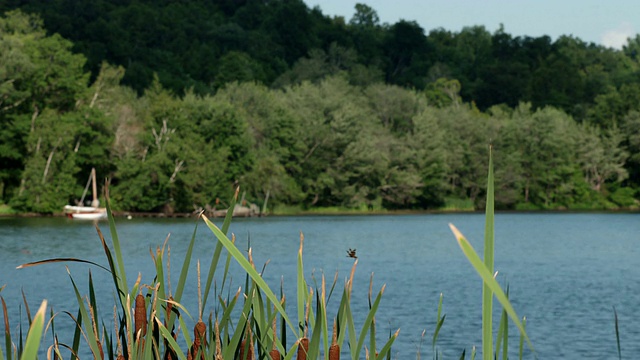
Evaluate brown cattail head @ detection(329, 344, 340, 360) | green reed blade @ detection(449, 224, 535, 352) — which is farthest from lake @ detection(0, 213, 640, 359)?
green reed blade @ detection(449, 224, 535, 352)

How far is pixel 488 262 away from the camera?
1.77 metres

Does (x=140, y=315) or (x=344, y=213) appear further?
(x=344, y=213)

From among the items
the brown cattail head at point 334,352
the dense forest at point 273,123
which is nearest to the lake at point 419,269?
the brown cattail head at point 334,352

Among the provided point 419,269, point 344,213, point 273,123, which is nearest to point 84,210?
point 273,123

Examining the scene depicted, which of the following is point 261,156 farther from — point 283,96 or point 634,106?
point 634,106

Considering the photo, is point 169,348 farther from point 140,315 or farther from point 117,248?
point 117,248

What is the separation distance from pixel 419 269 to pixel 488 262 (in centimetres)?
2890

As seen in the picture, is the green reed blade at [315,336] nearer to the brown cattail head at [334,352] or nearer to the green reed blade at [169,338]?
the brown cattail head at [334,352]

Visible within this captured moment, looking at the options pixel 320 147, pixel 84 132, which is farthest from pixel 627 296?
pixel 320 147

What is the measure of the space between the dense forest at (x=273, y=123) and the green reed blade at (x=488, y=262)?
55798mm

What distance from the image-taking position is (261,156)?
64688 millimetres

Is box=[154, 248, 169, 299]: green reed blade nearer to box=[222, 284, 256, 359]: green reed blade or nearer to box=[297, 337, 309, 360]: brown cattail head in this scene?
box=[222, 284, 256, 359]: green reed blade

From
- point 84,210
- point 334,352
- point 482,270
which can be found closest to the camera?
point 482,270

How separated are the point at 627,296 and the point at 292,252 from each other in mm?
14829
